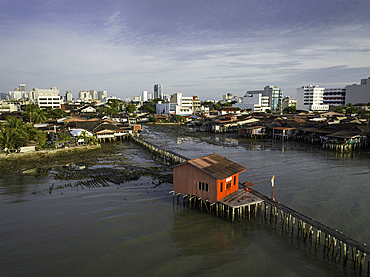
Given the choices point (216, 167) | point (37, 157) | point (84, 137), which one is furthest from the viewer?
point (84, 137)

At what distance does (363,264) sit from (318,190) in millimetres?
10715

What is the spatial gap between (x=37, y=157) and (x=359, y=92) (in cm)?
12829

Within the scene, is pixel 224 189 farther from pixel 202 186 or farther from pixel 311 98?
pixel 311 98

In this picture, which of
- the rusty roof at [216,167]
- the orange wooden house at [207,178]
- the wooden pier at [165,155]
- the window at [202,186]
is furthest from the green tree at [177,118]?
the window at [202,186]

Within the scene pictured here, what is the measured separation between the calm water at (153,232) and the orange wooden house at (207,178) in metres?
1.51

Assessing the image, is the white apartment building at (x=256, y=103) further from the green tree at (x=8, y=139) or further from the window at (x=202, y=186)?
the window at (x=202, y=186)

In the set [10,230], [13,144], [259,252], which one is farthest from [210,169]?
[13,144]

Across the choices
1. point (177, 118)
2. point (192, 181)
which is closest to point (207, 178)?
point (192, 181)

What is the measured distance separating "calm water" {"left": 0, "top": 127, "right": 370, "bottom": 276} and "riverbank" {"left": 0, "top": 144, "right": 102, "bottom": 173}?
502 cm

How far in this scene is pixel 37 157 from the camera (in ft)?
111

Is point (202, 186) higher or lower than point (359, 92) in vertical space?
lower

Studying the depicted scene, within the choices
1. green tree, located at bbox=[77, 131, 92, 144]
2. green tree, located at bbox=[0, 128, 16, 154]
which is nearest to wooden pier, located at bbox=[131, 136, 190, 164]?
green tree, located at bbox=[77, 131, 92, 144]

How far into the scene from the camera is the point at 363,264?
1197 centimetres

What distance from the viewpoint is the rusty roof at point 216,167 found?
16.9 metres
